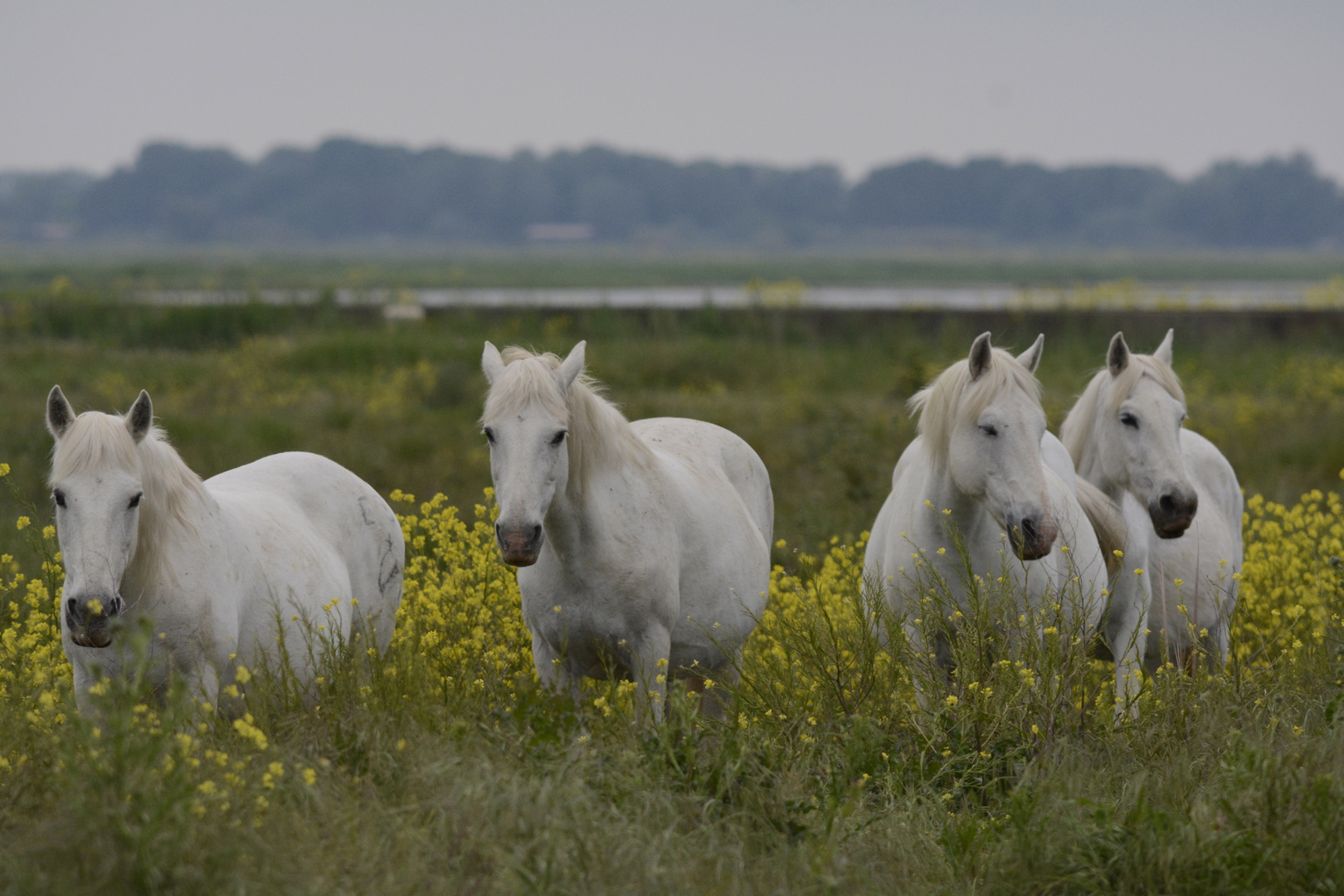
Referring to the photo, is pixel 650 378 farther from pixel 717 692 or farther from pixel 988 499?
pixel 988 499

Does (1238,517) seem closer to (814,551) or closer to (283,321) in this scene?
(814,551)

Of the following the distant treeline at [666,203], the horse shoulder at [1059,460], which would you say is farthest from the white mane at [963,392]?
the distant treeline at [666,203]

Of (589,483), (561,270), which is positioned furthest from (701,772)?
(561,270)

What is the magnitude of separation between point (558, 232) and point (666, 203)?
1884 cm

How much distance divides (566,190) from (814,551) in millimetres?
192503

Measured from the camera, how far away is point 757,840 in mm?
3686

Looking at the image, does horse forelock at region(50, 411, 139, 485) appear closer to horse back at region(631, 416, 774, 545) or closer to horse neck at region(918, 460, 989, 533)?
horse back at region(631, 416, 774, 545)

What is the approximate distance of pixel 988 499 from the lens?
4668 millimetres

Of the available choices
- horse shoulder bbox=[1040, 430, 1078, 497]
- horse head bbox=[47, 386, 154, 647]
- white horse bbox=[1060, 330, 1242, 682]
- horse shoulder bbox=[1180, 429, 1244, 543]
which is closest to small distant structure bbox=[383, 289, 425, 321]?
horse shoulder bbox=[1180, 429, 1244, 543]

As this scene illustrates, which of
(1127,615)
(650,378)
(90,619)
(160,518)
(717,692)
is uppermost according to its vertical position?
(160,518)

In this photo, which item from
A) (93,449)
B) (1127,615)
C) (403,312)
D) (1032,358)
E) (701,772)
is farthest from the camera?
(403,312)

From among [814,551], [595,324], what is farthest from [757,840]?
[595,324]

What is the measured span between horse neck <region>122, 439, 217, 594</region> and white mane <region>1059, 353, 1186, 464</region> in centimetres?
415

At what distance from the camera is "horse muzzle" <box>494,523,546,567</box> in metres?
3.99
